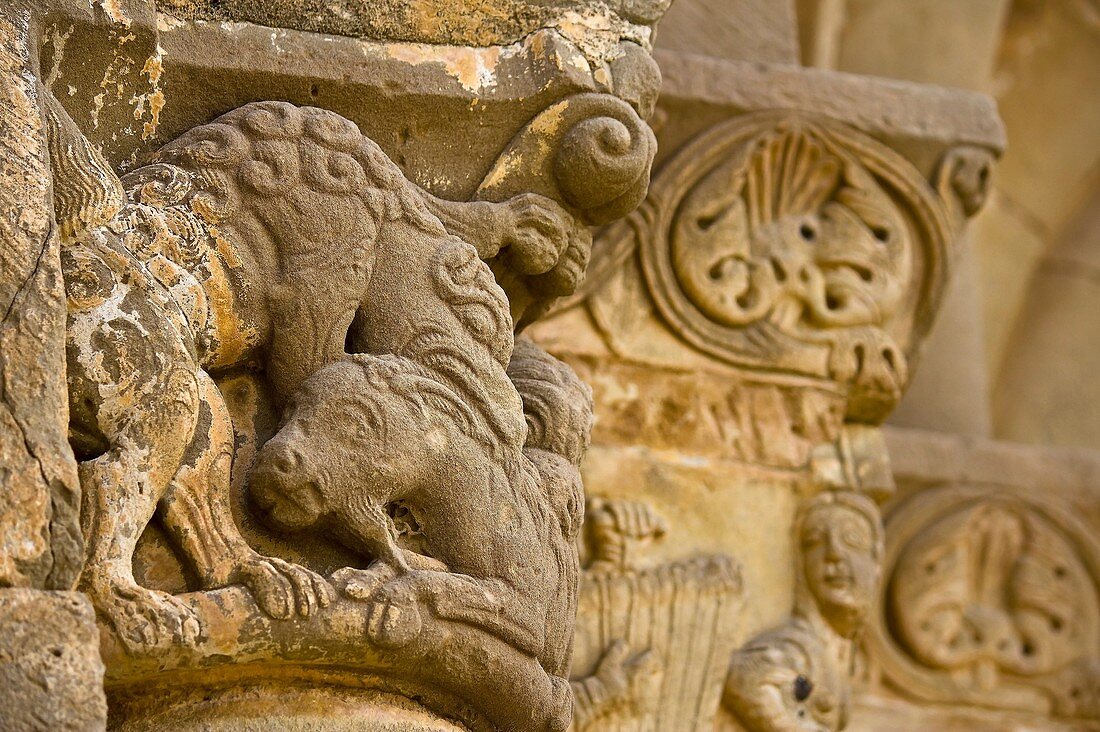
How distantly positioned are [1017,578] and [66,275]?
2506 millimetres

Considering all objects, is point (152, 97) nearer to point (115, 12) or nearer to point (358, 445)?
point (115, 12)

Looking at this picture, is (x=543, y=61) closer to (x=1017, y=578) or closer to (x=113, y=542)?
(x=113, y=542)

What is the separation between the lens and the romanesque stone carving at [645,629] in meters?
2.98

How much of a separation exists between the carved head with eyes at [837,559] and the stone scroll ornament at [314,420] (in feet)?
3.24

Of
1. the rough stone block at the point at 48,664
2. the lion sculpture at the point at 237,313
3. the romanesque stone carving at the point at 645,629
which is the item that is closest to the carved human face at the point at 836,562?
the romanesque stone carving at the point at 645,629

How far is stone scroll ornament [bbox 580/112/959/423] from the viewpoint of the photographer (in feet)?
10.6

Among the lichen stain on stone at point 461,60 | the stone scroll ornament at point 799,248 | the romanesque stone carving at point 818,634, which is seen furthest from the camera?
the stone scroll ornament at point 799,248

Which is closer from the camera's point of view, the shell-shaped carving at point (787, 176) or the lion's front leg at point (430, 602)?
the lion's front leg at point (430, 602)

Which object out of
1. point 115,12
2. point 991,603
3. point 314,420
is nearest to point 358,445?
point 314,420

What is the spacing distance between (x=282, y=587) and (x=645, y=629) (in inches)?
43.2

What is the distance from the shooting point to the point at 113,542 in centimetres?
196

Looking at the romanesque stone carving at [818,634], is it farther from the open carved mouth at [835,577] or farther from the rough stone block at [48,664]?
the rough stone block at [48,664]

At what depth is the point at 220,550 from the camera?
6.71 ft

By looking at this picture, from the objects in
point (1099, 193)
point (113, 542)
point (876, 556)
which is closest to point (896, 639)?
point (876, 556)
